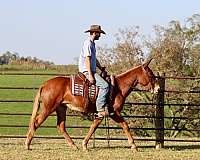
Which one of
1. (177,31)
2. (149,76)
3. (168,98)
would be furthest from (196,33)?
(149,76)

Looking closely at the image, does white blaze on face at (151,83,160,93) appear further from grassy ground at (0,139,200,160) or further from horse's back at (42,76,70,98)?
horse's back at (42,76,70,98)

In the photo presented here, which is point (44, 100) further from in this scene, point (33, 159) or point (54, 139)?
point (54, 139)

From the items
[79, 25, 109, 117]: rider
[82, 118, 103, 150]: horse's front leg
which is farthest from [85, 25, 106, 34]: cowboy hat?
[82, 118, 103, 150]: horse's front leg

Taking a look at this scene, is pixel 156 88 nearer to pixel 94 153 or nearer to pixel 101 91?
pixel 101 91

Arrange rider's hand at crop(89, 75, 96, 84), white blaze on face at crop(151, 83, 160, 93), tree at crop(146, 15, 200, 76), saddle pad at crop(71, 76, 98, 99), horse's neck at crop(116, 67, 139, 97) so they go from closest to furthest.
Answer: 1. rider's hand at crop(89, 75, 96, 84)
2. saddle pad at crop(71, 76, 98, 99)
3. horse's neck at crop(116, 67, 139, 97)
4. white blaze on face at crop(151, 83, 160, 93)
5. tree at crop(146, 15, 200, 76)

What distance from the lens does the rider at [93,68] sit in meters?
9.84

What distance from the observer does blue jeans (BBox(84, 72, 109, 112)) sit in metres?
9.84

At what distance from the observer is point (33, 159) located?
28.6 feet

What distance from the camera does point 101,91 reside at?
32.4ft

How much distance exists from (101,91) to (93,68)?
1.57 ft

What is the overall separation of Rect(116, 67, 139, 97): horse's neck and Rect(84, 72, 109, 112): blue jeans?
0.51m

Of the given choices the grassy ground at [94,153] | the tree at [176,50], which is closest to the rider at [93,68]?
the grassy ground at [94,153]

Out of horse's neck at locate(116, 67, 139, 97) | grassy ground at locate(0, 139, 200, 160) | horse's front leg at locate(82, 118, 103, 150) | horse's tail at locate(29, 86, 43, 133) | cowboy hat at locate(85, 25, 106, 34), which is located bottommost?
grassy ground at locate(0, 139, 200, 160)

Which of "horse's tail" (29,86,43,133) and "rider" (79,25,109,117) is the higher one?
"rider" (79,25,109,117)
